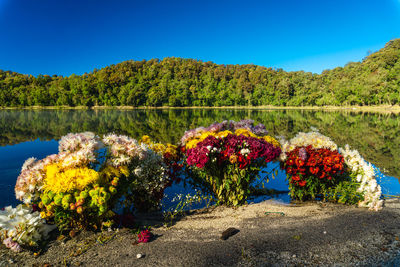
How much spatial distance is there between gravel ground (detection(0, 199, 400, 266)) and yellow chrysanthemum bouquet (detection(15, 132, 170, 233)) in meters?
0.40

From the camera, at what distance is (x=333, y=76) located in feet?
329

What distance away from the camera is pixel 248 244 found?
11.2 feet

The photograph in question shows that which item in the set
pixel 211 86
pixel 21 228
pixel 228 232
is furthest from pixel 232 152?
pixel 211 86

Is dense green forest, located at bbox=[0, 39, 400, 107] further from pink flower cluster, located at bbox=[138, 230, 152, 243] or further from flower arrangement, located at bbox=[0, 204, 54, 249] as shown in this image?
flower arrangement, located at bbox=[0, 204, 54, 249]

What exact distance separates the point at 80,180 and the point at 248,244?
2.70 m

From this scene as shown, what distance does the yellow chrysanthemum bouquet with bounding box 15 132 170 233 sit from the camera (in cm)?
332

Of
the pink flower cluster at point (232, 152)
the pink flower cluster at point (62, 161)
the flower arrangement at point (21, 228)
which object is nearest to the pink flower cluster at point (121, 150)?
the pink flower cluster at point (62, 161)

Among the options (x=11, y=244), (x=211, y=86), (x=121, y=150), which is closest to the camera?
(x=11, y=244)

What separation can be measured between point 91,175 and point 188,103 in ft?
324

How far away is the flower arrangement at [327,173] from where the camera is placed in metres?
4.72

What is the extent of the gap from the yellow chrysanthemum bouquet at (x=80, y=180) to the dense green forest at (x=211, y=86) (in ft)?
267

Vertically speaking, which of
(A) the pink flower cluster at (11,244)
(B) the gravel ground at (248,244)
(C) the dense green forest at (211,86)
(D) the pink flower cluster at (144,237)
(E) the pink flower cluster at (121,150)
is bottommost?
(B) the gravel ground at (248,244)

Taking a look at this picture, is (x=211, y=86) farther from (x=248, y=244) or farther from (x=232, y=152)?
(x=248, y=244)

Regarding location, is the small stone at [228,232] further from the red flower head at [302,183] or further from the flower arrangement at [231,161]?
the red flower head at [302,183]
